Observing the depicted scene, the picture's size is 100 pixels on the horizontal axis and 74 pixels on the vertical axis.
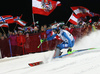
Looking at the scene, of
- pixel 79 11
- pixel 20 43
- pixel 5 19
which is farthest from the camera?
pixel 79 11

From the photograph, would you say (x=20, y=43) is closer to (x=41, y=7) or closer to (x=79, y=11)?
(x=41, y=7)

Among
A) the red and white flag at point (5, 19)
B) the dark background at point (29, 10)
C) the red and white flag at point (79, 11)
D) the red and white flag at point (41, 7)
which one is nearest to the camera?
the red and white flag at point (41, 7)

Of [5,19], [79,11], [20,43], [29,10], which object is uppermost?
[29,10]

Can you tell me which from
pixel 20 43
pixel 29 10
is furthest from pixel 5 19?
pixel 29 10

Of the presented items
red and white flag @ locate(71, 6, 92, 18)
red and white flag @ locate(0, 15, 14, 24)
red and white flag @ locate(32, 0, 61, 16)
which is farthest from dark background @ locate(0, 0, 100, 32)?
red and white flag @ locate(32, 0, 61, 16)

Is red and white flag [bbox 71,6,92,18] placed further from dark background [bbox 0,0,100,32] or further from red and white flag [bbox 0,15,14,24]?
dark background [bbox 0,0,100,32]

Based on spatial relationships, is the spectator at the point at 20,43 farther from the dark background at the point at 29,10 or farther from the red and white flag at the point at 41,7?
the dark background at the point at 29,10

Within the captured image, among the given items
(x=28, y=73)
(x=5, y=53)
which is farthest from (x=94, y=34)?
(x=28, y=73)

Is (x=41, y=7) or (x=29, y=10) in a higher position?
(x=29, y=10)

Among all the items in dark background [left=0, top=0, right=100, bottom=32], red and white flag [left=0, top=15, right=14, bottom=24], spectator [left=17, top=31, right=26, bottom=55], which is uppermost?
dark background [left=0, top=0, right=100, bottom=32]

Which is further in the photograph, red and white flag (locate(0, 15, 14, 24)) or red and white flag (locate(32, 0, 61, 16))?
red and white flag (locate(0, 15, 14, 24))

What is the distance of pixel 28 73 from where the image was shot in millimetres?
3416

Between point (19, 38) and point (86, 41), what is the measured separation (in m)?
4.21

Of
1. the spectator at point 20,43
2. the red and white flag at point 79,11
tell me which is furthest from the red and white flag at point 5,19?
the red and white flag at point 79,11
